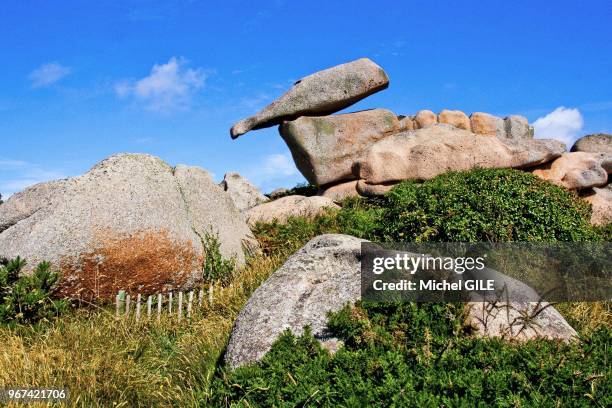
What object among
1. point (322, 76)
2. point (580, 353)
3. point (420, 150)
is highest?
point (322, 76)

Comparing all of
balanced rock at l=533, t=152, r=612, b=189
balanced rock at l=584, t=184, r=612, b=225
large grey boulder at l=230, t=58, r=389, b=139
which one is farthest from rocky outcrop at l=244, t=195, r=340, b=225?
balanced rock at l=584, t=184, r=612, b=225

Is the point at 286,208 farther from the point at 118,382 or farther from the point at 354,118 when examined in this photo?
the point at 118,382

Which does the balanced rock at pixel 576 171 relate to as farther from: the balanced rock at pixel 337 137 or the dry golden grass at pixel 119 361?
the dry golden grass at pixel 119 361

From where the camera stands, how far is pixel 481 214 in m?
8.66

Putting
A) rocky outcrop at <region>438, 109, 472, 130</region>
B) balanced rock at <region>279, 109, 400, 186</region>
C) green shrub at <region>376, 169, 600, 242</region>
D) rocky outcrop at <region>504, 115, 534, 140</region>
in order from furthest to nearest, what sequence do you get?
rocky outcrop at <region>504, 115, 534, 140</region> → rocky outcrop at <region>438, 109, 472, 130</region> → balanced rock at <region>279, 109, 400, 186</region> → green shrub at <region>376, 169, 600, 242</region>

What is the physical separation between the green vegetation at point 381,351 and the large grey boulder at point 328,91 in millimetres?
8196

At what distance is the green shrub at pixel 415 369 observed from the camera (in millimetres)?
3783

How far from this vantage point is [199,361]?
577 centimetres

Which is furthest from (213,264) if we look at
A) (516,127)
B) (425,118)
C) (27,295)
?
(516,127)

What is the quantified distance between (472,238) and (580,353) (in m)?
3.99

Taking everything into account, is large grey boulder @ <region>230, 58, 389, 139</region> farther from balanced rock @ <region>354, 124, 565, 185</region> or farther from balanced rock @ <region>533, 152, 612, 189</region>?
balanced rock @ <region>533, 152, 612, 189</region>

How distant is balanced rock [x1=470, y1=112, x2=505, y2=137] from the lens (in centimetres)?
1867

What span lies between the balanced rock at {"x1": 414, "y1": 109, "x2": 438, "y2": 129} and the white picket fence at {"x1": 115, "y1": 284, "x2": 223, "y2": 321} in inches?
437

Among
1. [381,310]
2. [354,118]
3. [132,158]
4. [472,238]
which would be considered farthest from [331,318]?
[354,118]
